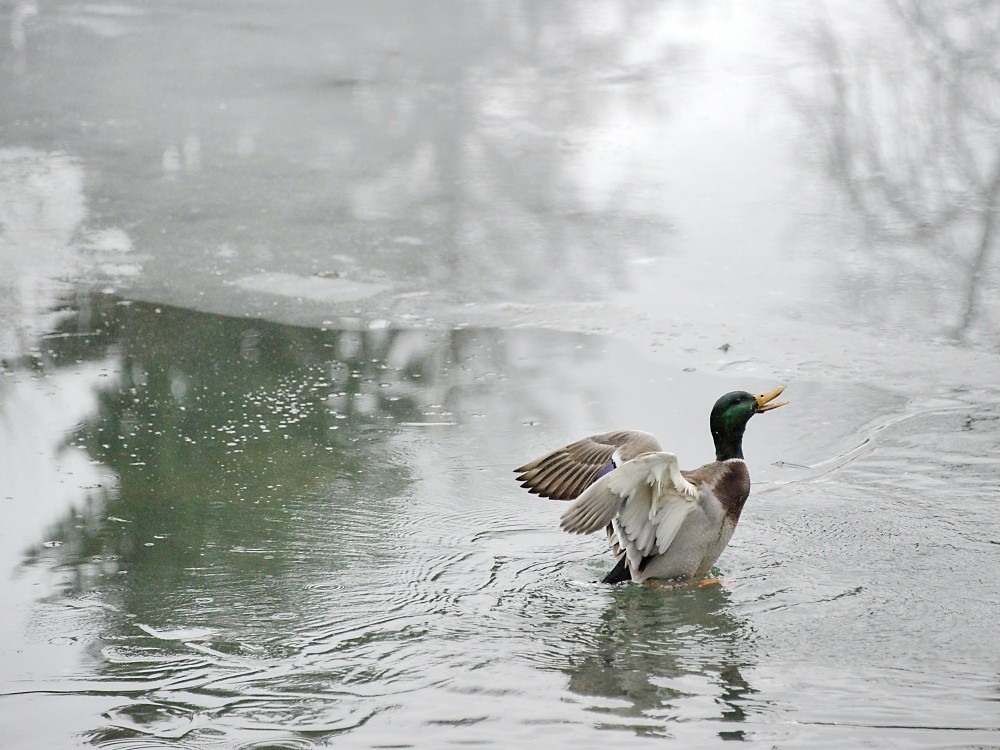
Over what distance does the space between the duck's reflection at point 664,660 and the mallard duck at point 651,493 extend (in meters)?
0.13

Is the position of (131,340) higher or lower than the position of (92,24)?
lower

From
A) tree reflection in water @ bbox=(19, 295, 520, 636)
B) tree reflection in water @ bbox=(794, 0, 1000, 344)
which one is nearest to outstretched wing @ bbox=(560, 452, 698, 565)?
tree reflection in water @ bbox=(19, 295, 520, 636)

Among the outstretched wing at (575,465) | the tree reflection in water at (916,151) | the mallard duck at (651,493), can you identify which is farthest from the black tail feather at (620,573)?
the tree reflection in water at (916,151)

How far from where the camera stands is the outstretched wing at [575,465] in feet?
15.5

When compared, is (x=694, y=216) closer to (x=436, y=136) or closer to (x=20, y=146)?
(x=436, y=136)

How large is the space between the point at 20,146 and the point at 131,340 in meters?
3.64

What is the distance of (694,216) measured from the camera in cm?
806

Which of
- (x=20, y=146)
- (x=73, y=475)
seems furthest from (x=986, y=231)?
(x=20, y=146)

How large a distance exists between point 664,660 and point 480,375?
2.47m

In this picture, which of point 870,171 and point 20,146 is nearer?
point 870,171

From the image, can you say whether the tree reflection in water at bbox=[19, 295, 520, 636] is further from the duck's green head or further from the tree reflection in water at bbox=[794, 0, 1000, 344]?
the tree reflection in water at bbox=[794, 0, 1000, 344]

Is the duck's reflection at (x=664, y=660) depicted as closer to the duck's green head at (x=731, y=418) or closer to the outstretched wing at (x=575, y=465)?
the outstretched wing at (x=575, y=465)

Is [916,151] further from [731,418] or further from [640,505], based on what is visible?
[640,505]

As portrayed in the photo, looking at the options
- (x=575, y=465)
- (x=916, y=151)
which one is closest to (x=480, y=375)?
(x=575, y=465)
